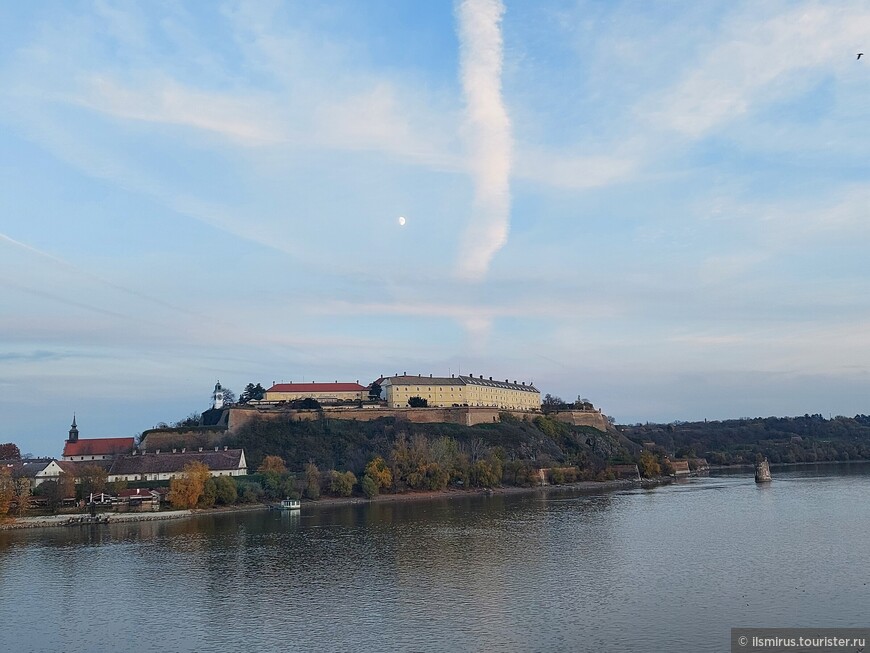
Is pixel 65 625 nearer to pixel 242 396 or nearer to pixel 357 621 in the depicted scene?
pixel 357 621

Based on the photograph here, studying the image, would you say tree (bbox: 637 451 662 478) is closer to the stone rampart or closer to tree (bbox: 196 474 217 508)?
the stone rampart

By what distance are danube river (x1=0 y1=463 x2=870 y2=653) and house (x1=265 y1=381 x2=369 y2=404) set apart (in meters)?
29.2

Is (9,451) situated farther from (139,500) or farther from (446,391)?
(446,391)

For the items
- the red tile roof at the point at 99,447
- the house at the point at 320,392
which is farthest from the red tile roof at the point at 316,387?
the red tile roof at the point at 99,447

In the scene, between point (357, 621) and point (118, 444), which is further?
point (118, 444)

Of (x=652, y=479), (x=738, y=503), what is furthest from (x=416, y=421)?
(x=738, y=503)

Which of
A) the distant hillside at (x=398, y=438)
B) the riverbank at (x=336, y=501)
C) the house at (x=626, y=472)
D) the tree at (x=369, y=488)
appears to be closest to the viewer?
the riverbank at (x=336, y=501)

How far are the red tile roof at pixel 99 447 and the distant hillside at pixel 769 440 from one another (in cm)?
5662

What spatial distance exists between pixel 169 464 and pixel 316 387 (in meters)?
21.7

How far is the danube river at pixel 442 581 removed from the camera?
17.0m

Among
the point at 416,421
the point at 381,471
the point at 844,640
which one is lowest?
the point at 844,640

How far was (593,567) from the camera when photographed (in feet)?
77.7

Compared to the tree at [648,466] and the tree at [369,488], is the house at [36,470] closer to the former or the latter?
the tree at [369,488]

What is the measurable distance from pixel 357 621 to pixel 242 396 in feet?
183
